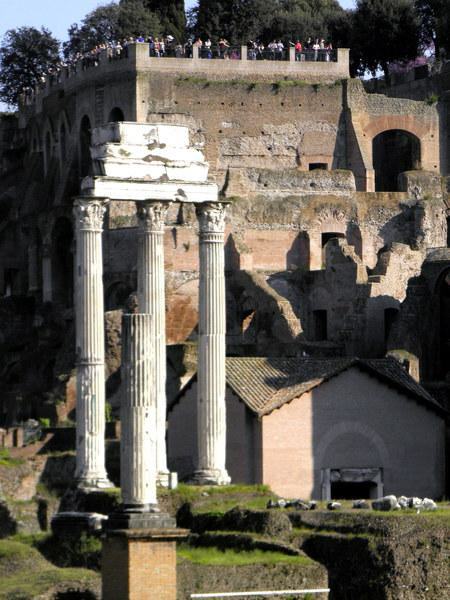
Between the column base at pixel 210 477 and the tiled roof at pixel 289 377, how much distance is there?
3.97 m

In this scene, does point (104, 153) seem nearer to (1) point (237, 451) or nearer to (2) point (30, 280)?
(1) point (237, 451)

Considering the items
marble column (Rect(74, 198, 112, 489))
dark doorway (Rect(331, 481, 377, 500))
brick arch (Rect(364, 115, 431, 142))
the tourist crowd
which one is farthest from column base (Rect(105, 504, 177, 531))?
brick arch (Rect(364, 115, 431, 142))

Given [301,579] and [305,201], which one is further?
[305,201]

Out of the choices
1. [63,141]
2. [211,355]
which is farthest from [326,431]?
[63,141]

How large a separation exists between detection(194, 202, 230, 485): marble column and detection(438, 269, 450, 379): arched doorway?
1297cm

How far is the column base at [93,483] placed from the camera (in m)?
44.5

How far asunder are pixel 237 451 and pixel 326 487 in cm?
198

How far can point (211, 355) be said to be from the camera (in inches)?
1804

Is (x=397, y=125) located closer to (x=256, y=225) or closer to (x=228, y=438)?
(x=256, y=225)

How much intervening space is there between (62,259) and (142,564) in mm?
40281

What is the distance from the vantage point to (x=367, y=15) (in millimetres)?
84688

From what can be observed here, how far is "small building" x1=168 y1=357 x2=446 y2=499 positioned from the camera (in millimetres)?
49469

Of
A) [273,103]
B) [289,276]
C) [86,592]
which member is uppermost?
[273,103]

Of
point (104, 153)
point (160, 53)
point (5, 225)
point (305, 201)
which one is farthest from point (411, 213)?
point (104, 153)
